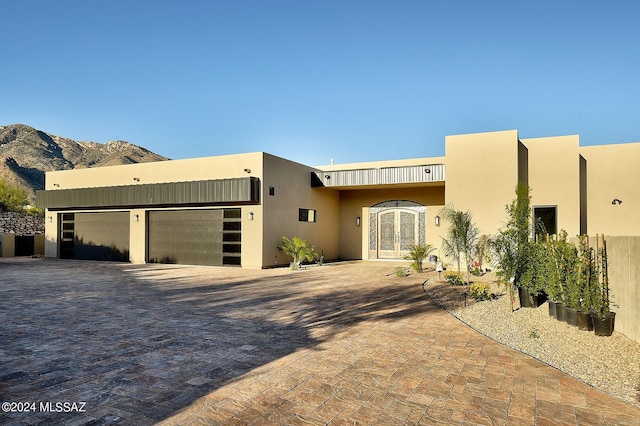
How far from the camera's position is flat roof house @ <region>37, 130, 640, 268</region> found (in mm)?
14109

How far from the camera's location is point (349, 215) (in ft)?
65.6

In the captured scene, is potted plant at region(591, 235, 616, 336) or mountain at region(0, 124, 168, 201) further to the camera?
mountain at region(0, 124, 168, 201)

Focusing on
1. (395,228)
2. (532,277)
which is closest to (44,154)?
(395,228)

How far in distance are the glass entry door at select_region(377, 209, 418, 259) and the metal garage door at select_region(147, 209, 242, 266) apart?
7348 mm

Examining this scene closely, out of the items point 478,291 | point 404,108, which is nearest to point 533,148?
A: point 404,108

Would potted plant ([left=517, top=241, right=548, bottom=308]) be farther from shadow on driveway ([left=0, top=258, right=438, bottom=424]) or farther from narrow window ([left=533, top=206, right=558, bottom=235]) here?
narrow window ([left=533, top=206, right=558, bottom=235])

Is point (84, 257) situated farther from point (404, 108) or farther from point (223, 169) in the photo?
point (404, 108)

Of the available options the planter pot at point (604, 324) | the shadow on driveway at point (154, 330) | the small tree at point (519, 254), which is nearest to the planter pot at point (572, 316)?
the planter pot at point (604, 324)

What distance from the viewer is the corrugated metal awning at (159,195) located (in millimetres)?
14672

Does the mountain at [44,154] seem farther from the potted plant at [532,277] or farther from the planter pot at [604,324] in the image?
the planter pot at [604,324]

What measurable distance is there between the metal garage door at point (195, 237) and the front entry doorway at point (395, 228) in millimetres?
7162

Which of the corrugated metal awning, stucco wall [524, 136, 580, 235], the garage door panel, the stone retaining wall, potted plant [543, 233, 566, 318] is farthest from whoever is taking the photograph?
the stone retaining wall

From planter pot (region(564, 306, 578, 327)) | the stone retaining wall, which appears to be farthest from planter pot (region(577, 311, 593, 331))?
the stone retaining wall

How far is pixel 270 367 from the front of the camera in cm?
435
